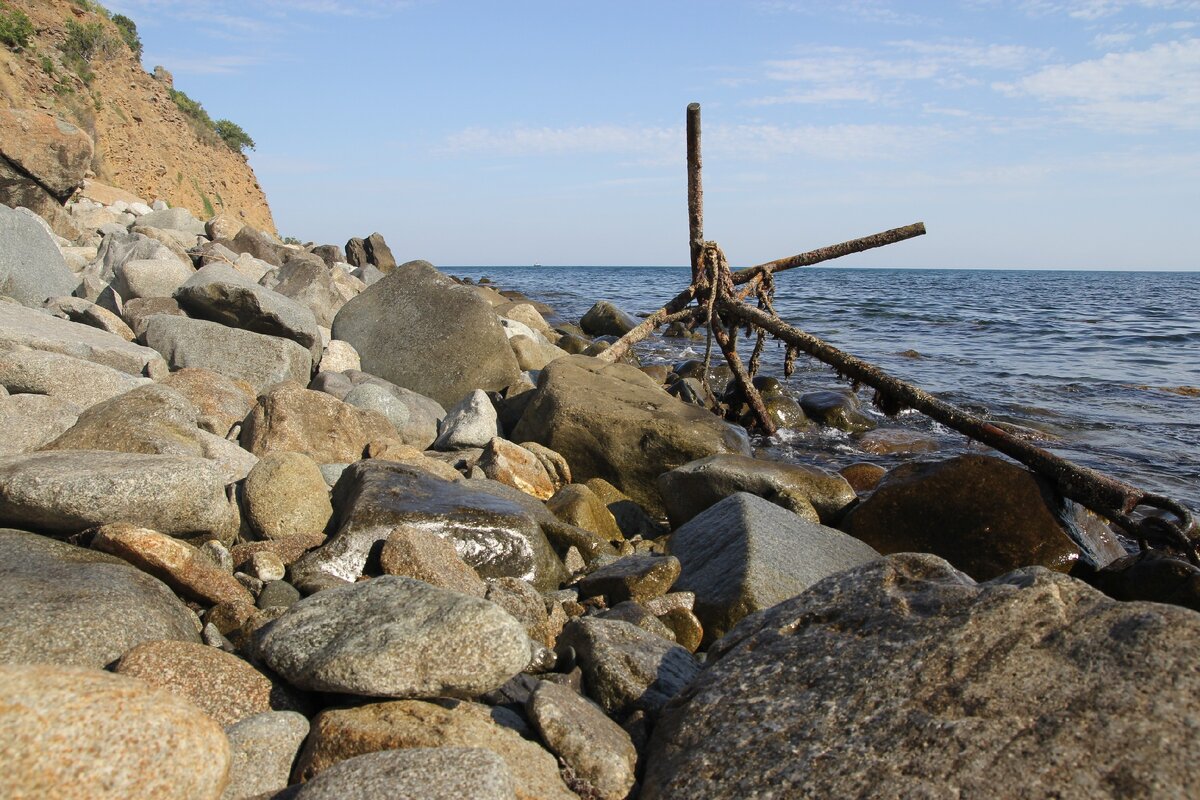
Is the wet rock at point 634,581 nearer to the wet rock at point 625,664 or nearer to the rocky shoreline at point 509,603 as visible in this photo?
the rocky shoreline at point 509,603

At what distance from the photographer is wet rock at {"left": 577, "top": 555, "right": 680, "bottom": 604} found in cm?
478

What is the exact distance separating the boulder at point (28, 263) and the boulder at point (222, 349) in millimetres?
1974

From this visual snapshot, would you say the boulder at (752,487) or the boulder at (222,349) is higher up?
the boulder at (222,349)

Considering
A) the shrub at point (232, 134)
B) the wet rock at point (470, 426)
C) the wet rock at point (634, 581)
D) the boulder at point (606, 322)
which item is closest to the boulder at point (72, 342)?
the wet rock at point (470, 426)

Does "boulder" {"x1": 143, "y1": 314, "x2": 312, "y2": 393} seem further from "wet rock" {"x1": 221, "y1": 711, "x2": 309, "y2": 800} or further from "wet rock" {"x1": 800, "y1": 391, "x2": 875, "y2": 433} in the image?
"wet rock" {"x1": 800, "y1": 391, "x2": 875, "y2": 433}

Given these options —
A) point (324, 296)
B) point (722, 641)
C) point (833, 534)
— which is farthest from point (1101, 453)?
point (324, 296)

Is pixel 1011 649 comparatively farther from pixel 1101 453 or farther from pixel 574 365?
pixel 1101 453

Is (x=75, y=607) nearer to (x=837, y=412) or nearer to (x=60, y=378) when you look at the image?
(x=60, y=378)

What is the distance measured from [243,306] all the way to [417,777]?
6804 millimetres

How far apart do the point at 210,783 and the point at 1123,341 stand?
23061 millimetres

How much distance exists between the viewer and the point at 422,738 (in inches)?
109

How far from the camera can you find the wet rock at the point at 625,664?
3385 mm

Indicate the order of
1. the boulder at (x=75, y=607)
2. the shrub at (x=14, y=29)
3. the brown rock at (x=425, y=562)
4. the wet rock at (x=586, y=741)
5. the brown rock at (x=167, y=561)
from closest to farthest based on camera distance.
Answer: the wet rock at (x=586, y=741)
the boulder at (x=75, y=607)
the brown rock at (x=167, y=561)
the brown rock at (x=425, y=562)
the shrub at (x=14, y=29)

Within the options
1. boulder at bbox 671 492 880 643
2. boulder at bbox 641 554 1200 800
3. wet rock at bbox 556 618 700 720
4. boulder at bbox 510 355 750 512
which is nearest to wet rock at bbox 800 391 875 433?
boulder at bbox 510 355 750 512
